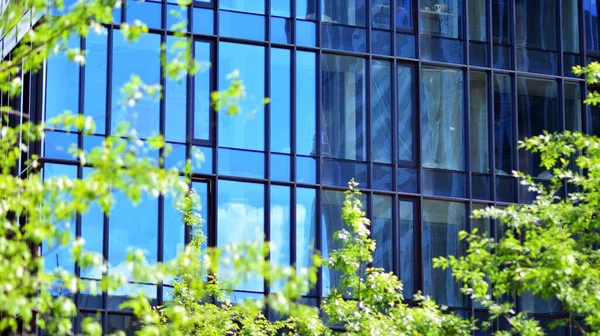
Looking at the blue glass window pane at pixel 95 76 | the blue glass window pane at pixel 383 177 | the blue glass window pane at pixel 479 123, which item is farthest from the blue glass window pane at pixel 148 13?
the blue glass window pane at pixel 479 123

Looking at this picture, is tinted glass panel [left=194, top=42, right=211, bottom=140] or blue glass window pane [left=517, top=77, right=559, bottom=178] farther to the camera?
blue glass window pane [left=517, top=77, right=559, bottom=178]

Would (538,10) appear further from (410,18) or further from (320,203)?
(320,203)

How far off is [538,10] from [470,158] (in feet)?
13.1

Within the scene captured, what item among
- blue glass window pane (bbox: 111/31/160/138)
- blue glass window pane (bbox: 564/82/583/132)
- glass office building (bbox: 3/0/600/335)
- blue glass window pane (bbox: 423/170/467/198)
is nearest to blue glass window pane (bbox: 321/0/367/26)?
glass office building (bbox: 3/0/600/335)

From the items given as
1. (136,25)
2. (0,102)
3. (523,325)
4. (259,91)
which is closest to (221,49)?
(259,91)

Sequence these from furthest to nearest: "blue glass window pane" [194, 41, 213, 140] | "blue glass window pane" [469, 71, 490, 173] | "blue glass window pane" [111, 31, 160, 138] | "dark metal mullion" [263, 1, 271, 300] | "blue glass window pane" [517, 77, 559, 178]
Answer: "blue glass window pane" [517, 77, 559, 178], "blue glass window pane" [469, 71, 490, 173], "blue glass window pane" [194, 41, 213, 140], "dark metal mullion" [263, 1, 271, 300], "blue glass window pane" [111, 31, 160, 138]

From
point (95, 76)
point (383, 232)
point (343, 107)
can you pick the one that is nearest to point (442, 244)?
point (383, 232)

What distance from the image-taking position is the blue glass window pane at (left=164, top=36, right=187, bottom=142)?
31.2m

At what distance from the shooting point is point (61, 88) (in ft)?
102

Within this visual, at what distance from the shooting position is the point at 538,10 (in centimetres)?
3462

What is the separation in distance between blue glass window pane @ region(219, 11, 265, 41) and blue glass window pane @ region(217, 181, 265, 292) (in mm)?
3171

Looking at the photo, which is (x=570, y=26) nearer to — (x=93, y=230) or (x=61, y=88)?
(x=61, y=88)

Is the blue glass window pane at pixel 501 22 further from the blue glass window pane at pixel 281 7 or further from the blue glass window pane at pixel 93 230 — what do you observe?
the blue glass window pane at pixel 93 230

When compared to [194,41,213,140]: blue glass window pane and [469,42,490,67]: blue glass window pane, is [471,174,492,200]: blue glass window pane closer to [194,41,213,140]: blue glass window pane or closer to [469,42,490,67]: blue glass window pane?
[469,42,490,67]: blue glass window pane
